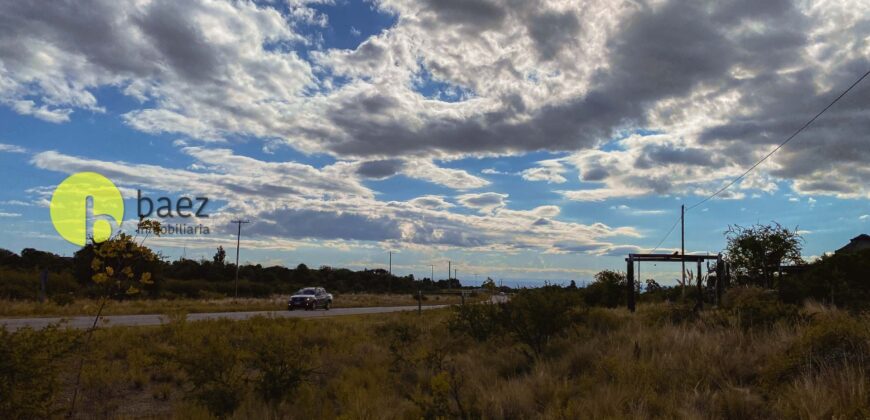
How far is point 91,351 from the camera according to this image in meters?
12.3

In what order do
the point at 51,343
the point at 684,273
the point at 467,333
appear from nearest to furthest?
the point at 51,343
the point at 467,333
the point at 684,273

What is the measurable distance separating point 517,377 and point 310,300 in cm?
3376

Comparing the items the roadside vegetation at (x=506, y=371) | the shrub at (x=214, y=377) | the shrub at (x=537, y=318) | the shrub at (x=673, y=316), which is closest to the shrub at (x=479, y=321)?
the roadside vegetation at (x=506, y=371)

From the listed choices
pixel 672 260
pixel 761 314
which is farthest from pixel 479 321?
pixel 672 260

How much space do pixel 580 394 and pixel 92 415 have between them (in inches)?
287

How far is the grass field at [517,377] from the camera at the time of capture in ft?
24.4

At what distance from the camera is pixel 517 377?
1054 centimetres

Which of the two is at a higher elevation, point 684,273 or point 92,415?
point 684,273

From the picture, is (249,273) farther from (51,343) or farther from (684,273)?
(51,343)

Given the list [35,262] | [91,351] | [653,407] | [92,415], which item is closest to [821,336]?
[653,407]

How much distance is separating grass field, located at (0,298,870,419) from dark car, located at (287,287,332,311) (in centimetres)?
2833

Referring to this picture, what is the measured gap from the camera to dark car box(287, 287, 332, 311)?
41959 mm

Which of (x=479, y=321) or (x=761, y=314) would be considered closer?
(x=761, y=314)

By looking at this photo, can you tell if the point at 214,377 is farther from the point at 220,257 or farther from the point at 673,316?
the point at 220,257
